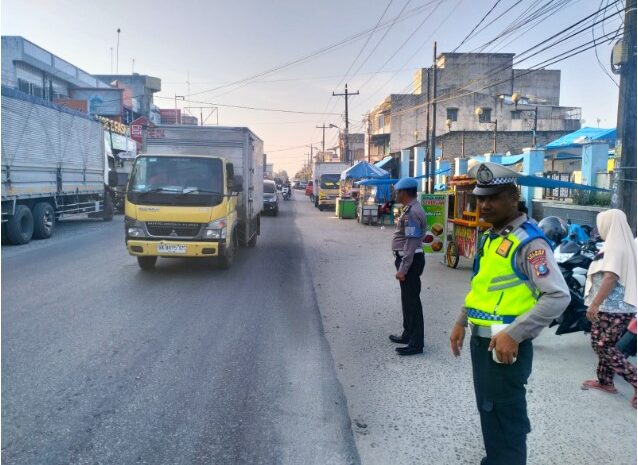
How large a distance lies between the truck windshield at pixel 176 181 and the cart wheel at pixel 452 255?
4.97m

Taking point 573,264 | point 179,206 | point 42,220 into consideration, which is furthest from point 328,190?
point 573,264

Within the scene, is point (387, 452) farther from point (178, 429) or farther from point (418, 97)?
point (418, 97)

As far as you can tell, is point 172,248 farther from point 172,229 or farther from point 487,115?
point 487,115

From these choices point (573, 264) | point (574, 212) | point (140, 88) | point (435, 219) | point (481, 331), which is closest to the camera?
point (481, 331)

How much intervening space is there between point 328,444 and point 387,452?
0.39 metres

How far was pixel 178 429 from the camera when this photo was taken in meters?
3.53

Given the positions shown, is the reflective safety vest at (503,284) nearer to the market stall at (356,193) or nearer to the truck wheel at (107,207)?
the market stall at (356,193)

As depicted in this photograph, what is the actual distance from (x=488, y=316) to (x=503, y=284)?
0.60 feet

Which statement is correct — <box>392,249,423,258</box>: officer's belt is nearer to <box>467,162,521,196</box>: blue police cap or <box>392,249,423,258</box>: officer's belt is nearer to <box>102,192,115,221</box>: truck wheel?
<box>467,162,521,196</box>: blue police cap

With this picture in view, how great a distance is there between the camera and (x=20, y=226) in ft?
41.9

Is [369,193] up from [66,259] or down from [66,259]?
up

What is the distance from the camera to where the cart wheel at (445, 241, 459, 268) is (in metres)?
10.6

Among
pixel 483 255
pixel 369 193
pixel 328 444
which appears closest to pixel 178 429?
pixel 328 444

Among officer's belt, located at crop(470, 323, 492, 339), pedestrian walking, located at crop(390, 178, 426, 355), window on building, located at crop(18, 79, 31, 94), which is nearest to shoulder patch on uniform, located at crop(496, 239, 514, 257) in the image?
officer's belt, located at crop(470, 323, 492, 339)
